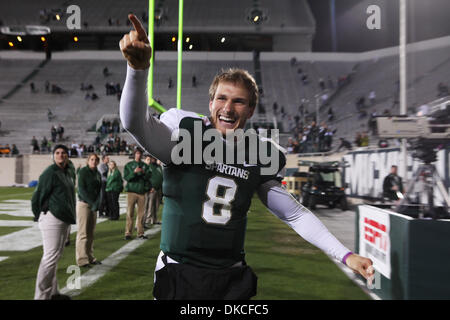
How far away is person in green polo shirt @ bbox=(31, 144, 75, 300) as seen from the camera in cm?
432

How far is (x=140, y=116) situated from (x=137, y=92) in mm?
90

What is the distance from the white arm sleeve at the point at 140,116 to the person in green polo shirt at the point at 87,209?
4.76 metres

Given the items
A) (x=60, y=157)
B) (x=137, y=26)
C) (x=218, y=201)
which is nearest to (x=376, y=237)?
(x=218, y=201)

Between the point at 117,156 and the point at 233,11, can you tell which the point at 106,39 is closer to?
the point at 233,11

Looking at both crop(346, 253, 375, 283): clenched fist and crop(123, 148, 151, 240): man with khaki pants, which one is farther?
crop(123, 148, 151, 240): man with khaki pants

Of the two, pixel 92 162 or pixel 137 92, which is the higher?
pixel 137 92

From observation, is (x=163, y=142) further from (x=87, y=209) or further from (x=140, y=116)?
(x=87, y=209)

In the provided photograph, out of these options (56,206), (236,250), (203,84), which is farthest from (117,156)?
(236,250)

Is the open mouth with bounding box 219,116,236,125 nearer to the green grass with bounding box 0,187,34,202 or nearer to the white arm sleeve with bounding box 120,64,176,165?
the white arm sleeve with bounding box 120,64,176,165

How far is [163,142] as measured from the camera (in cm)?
163

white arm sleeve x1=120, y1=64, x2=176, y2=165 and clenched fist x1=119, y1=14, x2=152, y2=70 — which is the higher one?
clenched fist x1=119, y1=14, x2=152, y2=70

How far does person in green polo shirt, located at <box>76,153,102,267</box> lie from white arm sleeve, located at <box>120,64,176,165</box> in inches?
187

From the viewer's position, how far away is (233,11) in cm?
4344

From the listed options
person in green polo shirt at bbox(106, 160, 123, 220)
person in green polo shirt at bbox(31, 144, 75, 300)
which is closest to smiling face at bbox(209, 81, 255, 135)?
person in green polo shirt at bbox(31, 144, 75, 300)
